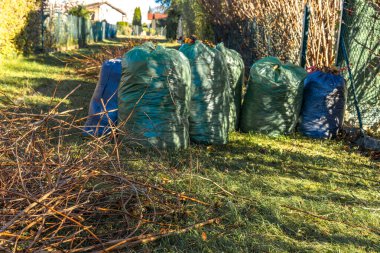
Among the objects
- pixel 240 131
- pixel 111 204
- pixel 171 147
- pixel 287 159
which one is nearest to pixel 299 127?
pixel 240 131

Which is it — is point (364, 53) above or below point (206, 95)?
above

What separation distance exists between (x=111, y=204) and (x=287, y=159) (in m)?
2.30

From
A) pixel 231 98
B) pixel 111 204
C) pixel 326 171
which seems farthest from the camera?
pixel 231 98

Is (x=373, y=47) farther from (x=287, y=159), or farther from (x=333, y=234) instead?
(x=333, y=234)

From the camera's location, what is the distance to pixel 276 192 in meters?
3.58

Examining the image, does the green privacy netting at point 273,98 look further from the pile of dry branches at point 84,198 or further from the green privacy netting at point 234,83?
the pile of dry branches at point 84,198

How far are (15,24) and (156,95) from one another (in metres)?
9.59

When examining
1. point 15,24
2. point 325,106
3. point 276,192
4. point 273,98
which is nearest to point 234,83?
point 273,98

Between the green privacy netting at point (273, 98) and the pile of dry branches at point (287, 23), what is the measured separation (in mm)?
1161

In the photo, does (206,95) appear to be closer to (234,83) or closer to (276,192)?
(234,83)

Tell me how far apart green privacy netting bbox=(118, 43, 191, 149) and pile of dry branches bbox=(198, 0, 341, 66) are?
104 inches

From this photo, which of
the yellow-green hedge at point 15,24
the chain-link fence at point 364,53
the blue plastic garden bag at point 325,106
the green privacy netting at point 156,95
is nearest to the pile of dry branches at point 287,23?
the chain-link fence at point 364,53

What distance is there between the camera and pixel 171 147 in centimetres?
454

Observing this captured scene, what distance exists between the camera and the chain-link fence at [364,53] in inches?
238
